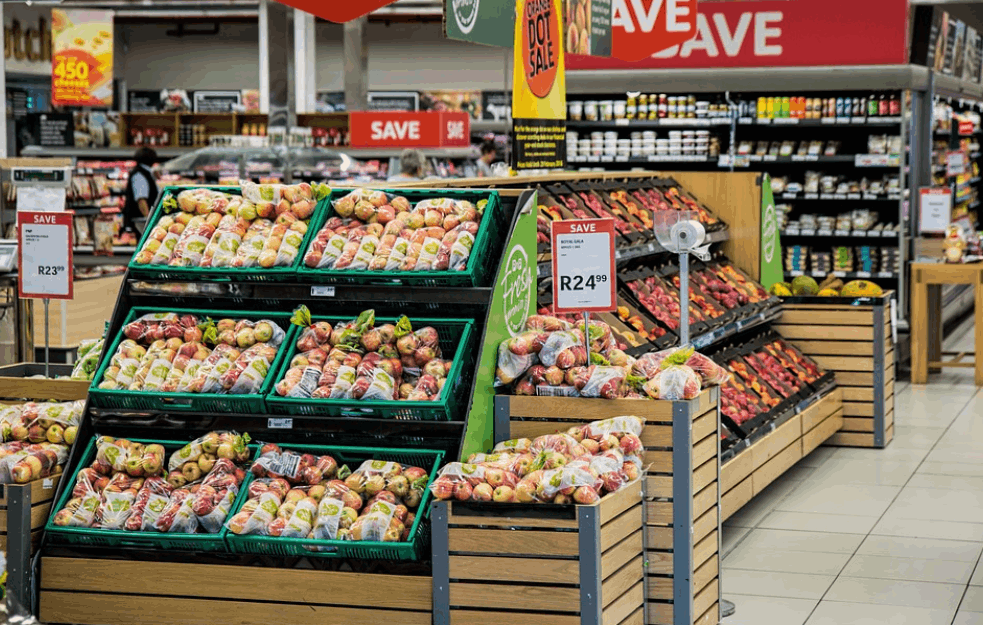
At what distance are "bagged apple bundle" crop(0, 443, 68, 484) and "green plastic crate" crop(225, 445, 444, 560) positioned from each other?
68 centimetres

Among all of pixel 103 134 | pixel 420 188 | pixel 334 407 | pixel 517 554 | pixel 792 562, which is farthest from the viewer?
pixel 103 134

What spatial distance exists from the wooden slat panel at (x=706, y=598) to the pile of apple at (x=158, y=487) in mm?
1530

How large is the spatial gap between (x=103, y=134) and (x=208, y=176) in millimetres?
3008

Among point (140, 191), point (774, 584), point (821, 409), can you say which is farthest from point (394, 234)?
point (140, 191)

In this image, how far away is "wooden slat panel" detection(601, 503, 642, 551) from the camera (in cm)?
361

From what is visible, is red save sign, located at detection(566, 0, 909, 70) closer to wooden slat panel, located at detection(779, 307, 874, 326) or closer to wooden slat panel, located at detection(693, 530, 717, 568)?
wooden slat panel, located at detection(779, 307, 874, 326)

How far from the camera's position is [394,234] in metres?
4.36

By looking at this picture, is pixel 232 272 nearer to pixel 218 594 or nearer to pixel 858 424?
pixel 218 594

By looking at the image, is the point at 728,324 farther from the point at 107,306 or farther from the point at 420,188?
the point at 107,306

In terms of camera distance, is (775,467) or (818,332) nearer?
(775,467)

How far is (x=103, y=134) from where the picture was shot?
685 inches

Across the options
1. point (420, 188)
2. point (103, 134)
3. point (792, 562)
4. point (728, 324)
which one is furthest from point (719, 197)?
point (103, 134)

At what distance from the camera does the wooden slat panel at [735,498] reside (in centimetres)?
562

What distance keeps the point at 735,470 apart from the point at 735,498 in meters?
0.13
